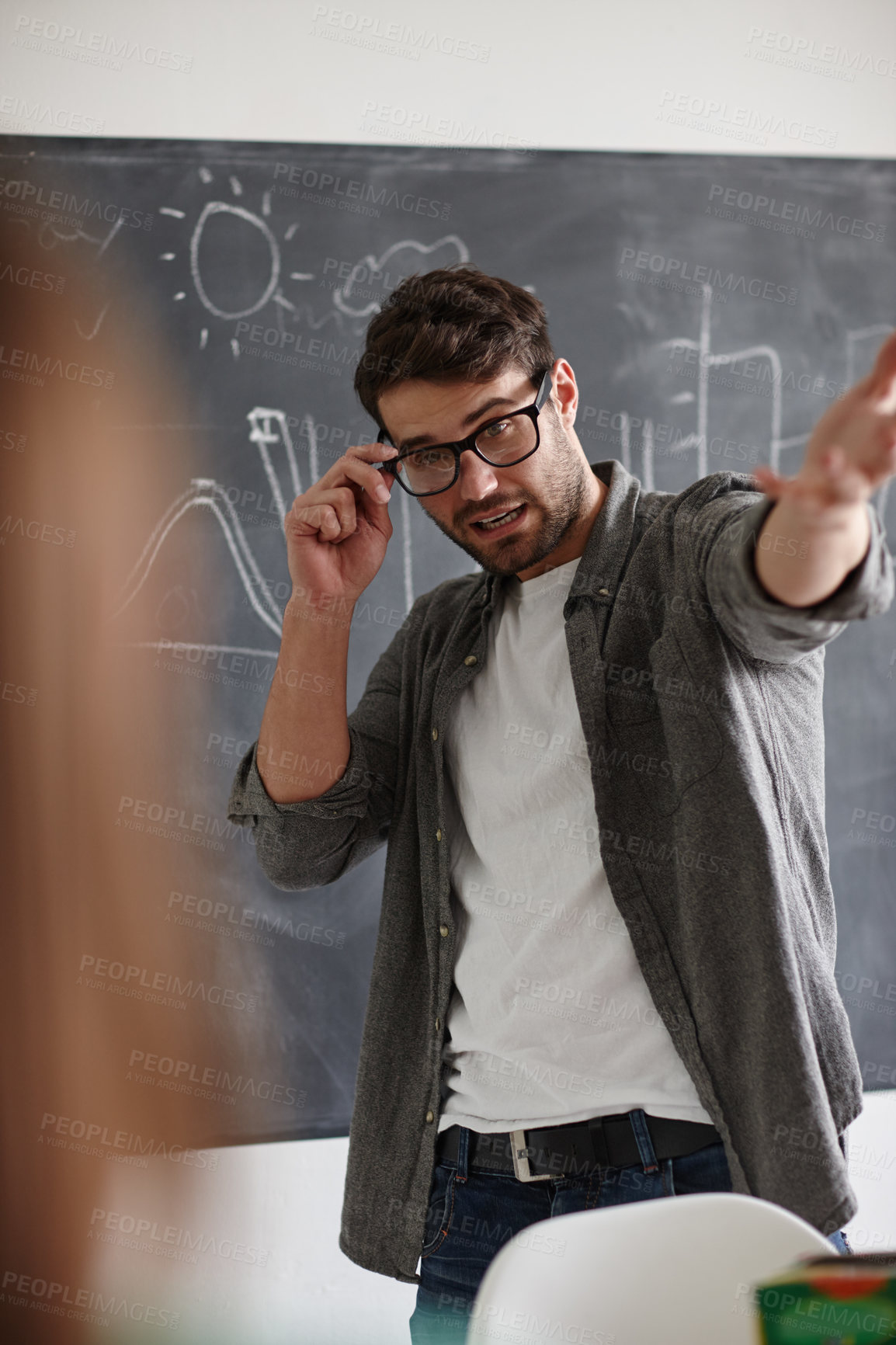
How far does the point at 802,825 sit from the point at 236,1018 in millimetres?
1072

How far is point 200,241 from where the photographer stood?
177cm

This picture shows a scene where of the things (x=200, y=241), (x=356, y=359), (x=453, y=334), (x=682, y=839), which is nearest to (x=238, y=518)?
(x=356, y=359)

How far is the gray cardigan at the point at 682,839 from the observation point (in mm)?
1009

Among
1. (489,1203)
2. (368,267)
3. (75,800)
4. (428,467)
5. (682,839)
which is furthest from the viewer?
(368,267)

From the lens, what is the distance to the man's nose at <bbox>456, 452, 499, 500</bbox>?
124 centimetres

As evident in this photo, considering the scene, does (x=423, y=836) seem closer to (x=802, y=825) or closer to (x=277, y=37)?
(x=802, y=825)

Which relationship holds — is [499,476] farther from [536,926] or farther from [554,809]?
[536,926]

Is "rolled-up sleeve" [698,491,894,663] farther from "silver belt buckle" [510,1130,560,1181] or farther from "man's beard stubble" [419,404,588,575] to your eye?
"silver belt buckle" [510,1130,560,1181]

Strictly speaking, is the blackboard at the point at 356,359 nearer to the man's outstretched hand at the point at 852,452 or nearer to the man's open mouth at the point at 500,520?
the man's open mouth at the point at 500,520

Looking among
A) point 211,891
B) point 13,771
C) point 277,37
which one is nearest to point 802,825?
point 211,891

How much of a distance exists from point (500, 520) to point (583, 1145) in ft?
2.51

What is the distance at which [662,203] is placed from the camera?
6.28 ft

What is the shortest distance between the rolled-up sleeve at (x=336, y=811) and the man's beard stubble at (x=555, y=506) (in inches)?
12.3

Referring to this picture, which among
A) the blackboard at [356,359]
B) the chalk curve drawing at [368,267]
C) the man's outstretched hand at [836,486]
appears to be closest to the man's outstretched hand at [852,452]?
the man's outstretched hand at [836,486]
